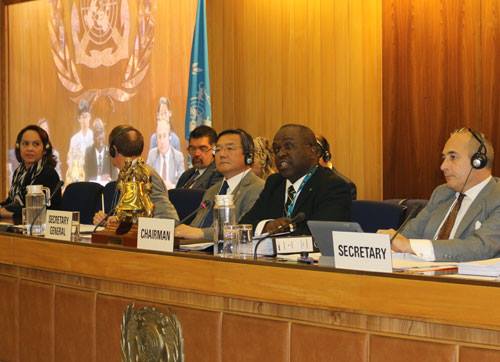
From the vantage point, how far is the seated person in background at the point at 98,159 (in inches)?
353

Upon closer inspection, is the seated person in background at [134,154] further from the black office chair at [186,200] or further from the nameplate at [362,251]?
the nameplate at [362,251]

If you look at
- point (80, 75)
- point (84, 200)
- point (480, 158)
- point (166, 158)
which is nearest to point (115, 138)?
point (84, 200)

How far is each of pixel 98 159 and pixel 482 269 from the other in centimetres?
688

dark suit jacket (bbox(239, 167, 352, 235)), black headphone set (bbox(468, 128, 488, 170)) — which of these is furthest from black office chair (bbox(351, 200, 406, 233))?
black headphone set (bbox(468, 128, 488, 170))

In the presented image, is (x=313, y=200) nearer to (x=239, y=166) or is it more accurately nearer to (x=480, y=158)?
(x=239, y=166)

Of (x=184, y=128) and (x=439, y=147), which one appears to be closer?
(x=439, y=147)

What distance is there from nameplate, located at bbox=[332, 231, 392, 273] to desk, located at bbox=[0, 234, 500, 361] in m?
0.07

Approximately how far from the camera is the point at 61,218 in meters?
3.72

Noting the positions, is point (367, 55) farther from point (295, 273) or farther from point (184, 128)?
point (295, 273)

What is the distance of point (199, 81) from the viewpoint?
24.7ft

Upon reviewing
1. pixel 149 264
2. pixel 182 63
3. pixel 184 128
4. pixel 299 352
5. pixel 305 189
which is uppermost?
pixel 182 63

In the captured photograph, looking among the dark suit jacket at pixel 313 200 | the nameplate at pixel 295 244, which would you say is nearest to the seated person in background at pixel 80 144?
the dark suit jacket at pixel 313 200

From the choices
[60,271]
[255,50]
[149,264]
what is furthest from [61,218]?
[255,50]

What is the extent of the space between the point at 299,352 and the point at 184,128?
18.4 feet
